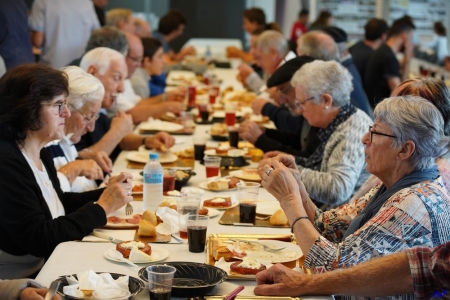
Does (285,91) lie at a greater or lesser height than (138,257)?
lesser

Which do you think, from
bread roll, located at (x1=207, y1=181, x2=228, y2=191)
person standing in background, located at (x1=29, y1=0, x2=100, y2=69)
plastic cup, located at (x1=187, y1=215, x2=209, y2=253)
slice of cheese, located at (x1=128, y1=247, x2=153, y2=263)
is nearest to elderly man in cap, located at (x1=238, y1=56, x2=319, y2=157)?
bread roll, located at (x1=207, y1=181, x2=228, y2=191)

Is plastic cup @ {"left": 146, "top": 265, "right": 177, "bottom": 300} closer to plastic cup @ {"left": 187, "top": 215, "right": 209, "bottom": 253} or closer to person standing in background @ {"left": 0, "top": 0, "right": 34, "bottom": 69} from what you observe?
plastic cup @ {"left": 187, "top": 215, "right": 209, "bottom": 253}

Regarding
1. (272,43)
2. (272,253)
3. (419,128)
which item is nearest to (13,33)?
(272,43)

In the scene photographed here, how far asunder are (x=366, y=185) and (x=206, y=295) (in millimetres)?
1233

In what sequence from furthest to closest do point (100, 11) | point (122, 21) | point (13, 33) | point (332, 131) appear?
point (100, 11)
point (122, 21)
point (13, 33)
point (332, 131)

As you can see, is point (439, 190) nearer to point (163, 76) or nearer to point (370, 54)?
point (163, 76)

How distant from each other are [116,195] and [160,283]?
2.89ft

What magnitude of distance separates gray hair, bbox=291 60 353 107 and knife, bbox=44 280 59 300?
1.91m

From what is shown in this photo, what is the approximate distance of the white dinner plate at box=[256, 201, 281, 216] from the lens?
2938mm

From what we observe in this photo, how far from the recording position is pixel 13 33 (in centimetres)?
548

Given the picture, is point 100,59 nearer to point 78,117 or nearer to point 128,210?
point 78,117

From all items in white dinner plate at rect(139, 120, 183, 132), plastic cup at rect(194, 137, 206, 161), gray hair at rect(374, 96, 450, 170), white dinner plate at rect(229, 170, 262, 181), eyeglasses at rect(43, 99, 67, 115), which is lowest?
white dinner plate at rect(139, 120, 183, 132)

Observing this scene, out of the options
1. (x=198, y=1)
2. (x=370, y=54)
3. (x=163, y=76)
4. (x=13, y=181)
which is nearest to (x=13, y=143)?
(x=13, y=181)

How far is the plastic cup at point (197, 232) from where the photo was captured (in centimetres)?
240
